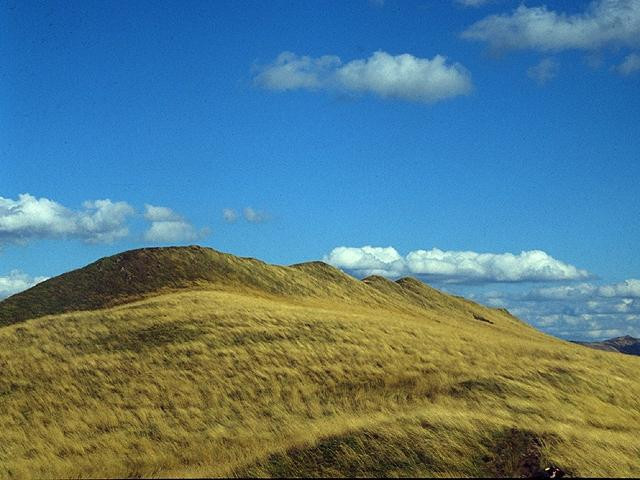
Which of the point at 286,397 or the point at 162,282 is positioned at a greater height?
the point at 162,282

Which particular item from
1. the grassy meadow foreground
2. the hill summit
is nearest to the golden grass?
the grassy meadow foreground

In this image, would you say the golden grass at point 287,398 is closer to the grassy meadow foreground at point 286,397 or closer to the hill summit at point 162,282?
the grassy meadow foreground at point 286,397

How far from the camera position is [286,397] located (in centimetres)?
3719

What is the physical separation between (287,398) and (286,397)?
0.17 meters

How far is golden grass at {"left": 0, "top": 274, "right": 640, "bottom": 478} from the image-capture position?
26.0m

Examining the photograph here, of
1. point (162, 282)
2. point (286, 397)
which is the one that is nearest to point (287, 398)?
point (286, 397)

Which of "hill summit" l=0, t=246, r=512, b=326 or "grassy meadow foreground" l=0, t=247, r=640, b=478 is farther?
"hill summit" l=0, t=246, r=512, b=326

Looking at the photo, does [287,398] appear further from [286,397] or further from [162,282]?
[162,282]

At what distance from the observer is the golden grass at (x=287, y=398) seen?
85.1 feet

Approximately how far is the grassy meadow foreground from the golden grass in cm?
A: 11

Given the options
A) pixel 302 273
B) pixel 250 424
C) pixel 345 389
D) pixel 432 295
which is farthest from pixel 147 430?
pixel 432 295

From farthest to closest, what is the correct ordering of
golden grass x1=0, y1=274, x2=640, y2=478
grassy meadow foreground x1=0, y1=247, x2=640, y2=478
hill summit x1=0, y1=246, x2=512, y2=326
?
hill summit x1=0, y1=246, x2=512, y2=326
golden grass x1=0, y1=274, x2=640, y2=478
grassy meadow foreground x1=0, y1=247, x2=640, y2=478

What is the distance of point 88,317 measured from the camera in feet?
171

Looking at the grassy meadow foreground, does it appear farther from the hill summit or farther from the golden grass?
the hill summit
